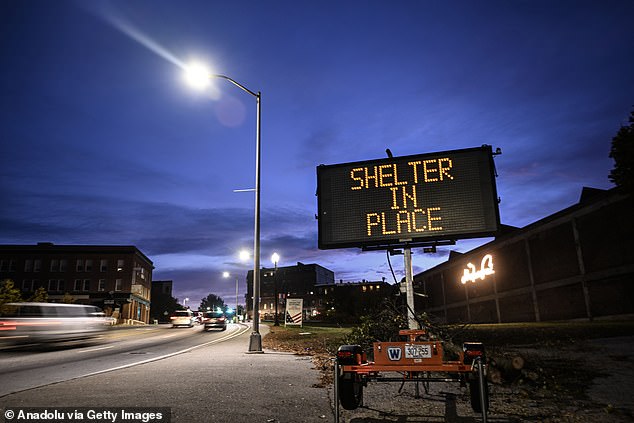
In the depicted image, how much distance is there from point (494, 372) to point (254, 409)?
4326 mm

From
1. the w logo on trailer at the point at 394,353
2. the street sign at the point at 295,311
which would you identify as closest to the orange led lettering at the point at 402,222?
the w logo on trailer at the point at 394,353

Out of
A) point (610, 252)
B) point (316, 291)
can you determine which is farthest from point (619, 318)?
point (316, 291)

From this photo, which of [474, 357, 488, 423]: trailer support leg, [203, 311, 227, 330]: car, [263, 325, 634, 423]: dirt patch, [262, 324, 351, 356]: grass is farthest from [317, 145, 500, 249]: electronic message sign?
[203, 311, 227, 330]: car

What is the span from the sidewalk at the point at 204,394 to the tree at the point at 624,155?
19522 mm

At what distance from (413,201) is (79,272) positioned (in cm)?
7211

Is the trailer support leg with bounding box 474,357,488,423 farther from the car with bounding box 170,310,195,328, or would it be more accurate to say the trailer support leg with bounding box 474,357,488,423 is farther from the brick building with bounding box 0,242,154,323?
the brick building with bounding box 0,242,154,323

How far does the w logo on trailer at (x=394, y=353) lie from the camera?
15.9 feet

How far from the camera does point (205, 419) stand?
16.4 feet

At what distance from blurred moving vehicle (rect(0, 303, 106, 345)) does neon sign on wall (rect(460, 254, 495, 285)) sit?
3525 centimetres

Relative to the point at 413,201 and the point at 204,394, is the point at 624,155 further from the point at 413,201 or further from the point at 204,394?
the point at 204,394

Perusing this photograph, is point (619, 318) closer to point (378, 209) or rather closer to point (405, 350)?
point (378, 209)

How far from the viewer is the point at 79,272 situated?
67.2 m

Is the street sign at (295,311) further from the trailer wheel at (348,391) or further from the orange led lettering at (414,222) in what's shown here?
the trailer wheel at (348,391)

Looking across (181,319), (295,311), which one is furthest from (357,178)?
(181,319)
